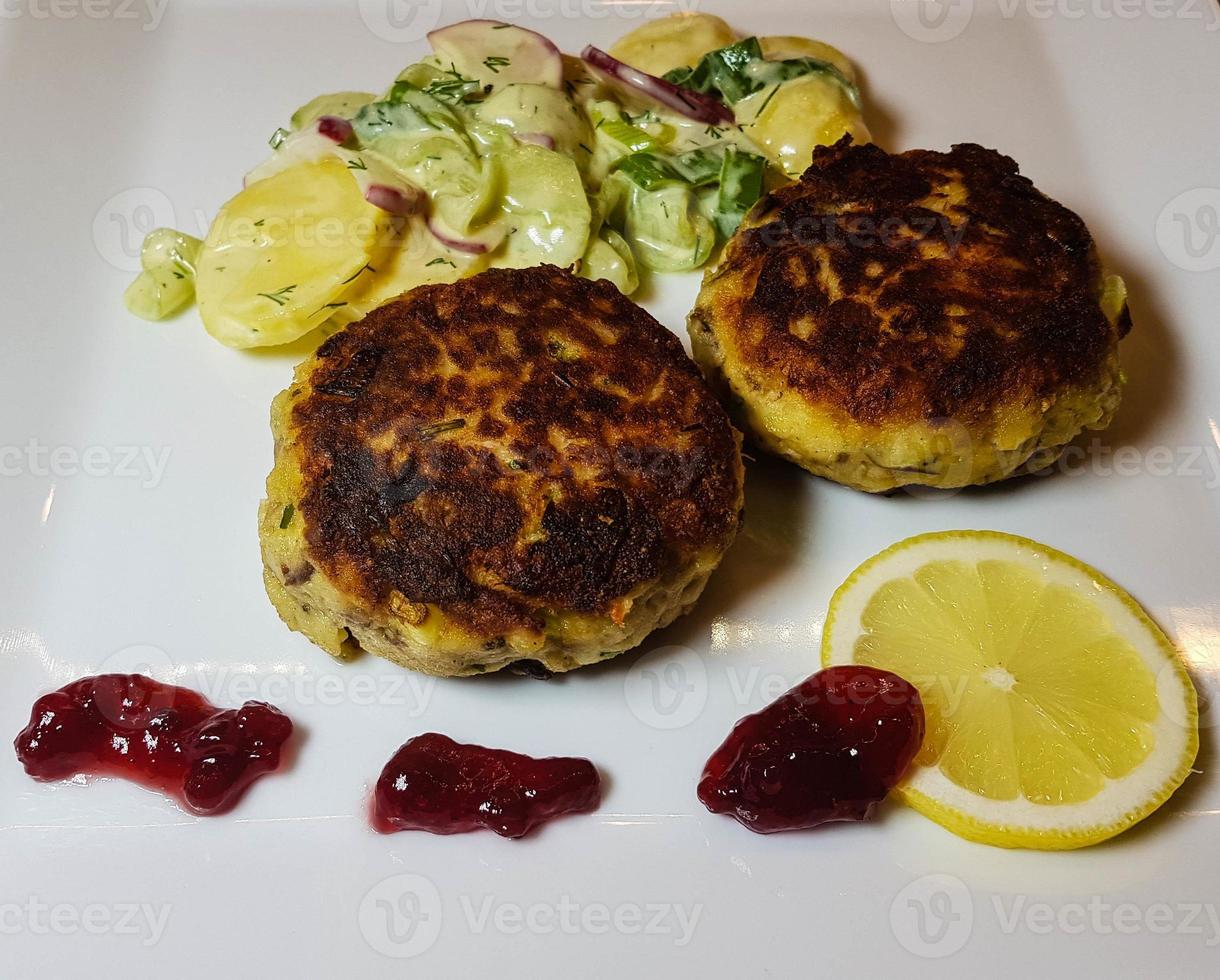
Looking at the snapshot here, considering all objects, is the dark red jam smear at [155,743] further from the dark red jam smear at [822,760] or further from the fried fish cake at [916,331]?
the fried fish cake at [916,331]

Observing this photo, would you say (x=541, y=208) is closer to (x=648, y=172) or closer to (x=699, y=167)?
(x=648, y=172)

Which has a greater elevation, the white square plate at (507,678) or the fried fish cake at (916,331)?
the fried fish cake at (916,331)

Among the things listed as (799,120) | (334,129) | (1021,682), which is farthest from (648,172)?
(1021,682)

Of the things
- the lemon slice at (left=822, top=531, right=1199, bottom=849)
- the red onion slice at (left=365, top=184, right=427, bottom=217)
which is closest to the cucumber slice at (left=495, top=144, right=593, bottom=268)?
→ the red onion slice at (left=365, top=184, right=427, bottom=217)

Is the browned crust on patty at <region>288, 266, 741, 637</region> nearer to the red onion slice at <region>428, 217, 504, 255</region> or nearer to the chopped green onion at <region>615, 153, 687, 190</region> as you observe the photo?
the red onion slice at <region>428, 217, 504, 255</region>

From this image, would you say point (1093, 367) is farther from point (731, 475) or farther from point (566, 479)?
point (566, 479)

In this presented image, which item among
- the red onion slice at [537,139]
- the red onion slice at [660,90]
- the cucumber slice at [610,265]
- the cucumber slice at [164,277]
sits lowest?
the cucumber slice at [164,277]

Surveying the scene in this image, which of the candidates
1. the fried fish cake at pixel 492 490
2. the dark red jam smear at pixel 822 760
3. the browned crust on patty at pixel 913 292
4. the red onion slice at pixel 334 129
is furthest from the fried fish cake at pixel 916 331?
the red onion slice at pixel 334 129

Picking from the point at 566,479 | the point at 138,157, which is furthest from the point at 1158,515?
the point at 138,157

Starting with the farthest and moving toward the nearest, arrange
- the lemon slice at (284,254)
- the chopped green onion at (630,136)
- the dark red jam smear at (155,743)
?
the chopped green onion at (630,136)
the lemon slice at (284,254)
the dark red jam smear at (155,743)
